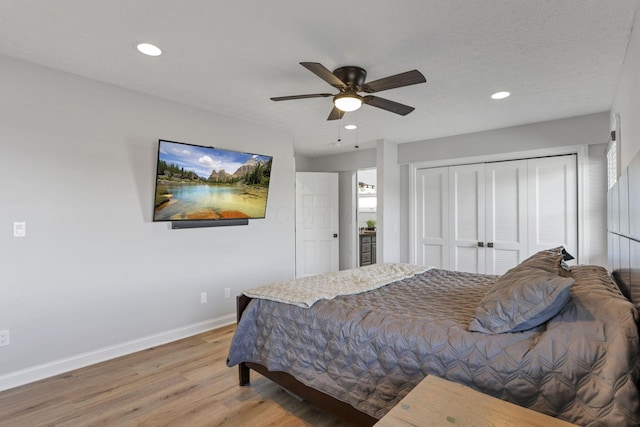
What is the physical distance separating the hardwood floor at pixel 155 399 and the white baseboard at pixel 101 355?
0.21 ft

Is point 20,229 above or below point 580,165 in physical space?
below

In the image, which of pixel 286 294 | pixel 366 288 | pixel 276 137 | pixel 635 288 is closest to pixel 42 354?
pixel 286 294

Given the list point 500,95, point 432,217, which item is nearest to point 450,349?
point 500,95

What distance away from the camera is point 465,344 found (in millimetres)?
1488

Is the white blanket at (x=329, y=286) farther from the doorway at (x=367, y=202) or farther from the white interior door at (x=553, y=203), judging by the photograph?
the doorway at (x=367, y=202)

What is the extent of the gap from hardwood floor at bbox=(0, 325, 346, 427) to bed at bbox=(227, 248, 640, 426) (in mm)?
194

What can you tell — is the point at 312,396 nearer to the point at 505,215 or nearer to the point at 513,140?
the point at 505,215

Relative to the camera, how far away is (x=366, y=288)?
2410mm

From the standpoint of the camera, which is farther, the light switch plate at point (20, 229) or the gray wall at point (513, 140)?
the gray wall at point (513, 140)

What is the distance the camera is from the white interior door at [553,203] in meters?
3.85

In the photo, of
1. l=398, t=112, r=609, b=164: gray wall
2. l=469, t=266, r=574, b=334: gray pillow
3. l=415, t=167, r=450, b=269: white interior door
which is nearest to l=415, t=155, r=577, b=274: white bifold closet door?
l=415, t=167, r=450, b=269: white interior door

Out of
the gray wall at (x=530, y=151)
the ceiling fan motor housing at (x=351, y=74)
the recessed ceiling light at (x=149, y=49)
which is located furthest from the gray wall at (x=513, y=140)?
the recessed ceiling light at (x=149, y=49)

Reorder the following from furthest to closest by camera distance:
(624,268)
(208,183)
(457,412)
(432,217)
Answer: (432,217) < (208,183) < (624,268) < (457,412)

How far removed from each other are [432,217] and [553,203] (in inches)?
58.6
